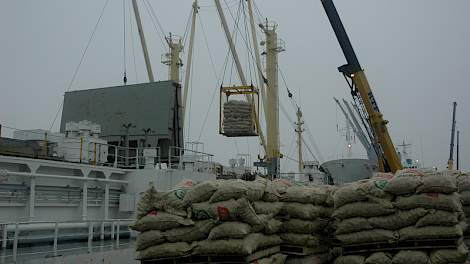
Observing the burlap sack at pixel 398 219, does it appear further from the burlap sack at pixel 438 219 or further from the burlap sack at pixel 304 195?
the burlap sack at pixel 304 195

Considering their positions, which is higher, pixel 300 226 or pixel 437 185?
pixel 437 185

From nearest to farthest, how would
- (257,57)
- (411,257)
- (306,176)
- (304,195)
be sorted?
1. (411,257)
2. (304,195)
3. (306,176)
4. (257,57)

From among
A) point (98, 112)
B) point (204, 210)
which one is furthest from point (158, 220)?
point (98, 112)

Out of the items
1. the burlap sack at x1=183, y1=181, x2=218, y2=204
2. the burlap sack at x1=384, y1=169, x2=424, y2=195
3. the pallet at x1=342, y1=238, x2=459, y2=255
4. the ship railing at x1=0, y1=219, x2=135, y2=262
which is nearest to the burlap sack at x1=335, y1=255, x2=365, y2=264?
the pallet at x1=342, y1=238, x2=459, y2=255

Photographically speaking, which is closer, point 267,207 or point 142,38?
point 267,207

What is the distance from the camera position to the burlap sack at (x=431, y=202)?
7.97 meters

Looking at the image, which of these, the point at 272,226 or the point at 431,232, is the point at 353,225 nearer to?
the point at 431,232

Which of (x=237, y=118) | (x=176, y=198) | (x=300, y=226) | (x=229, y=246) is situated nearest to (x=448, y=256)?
(x=300, y=226)

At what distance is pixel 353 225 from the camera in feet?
27.6

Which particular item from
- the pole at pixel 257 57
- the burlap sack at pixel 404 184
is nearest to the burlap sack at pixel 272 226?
the burlap sack at pixel 404 184

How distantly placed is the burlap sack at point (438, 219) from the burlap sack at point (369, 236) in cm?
48

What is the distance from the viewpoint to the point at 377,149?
21.8 meters

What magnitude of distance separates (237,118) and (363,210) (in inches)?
503

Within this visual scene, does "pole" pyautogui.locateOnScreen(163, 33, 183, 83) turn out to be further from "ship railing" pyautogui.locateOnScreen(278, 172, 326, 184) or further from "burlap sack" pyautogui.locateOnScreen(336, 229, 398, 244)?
"burlap sack" pyautogui.locateOnScreen(336, 229, 398, 244)
